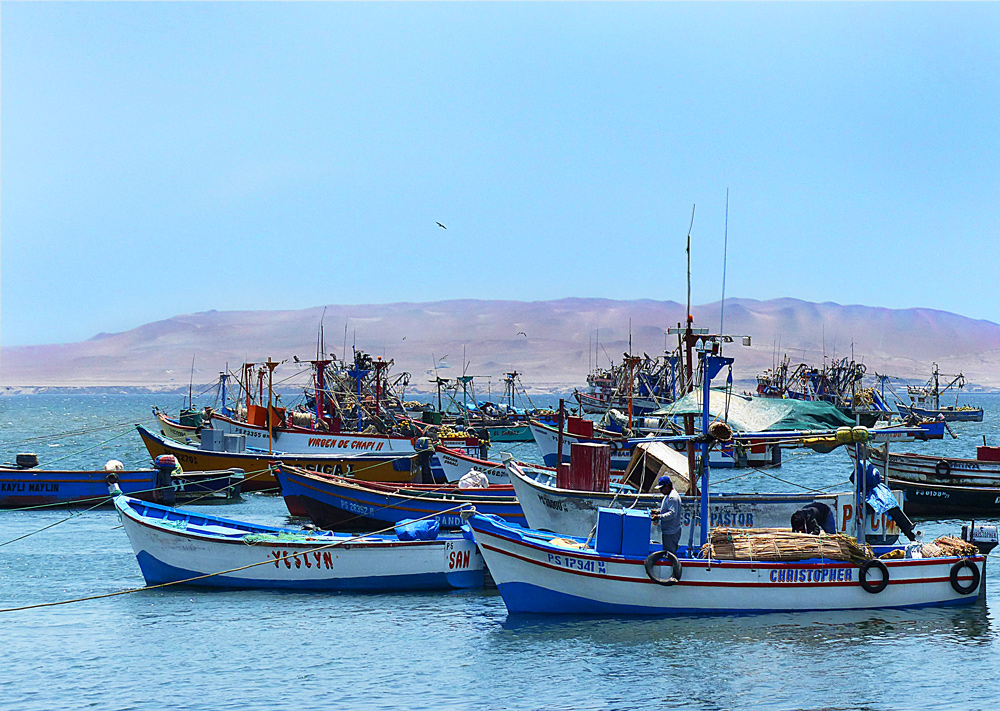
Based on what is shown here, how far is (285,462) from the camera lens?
41.6 meters

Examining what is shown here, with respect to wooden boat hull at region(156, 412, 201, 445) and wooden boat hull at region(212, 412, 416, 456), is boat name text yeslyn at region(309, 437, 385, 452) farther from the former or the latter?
wooden boat hull at region(156, 412, 201, 445)

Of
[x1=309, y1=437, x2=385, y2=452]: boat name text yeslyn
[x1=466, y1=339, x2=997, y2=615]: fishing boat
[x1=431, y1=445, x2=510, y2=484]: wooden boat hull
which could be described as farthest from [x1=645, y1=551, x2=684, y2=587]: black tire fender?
[x1=309, y1=437, x2=385, y2=452]: boat name text yeslyn

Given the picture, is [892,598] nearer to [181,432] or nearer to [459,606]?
[459,606]

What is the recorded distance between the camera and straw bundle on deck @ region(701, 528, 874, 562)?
764 inches

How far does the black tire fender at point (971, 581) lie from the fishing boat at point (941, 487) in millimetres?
14204

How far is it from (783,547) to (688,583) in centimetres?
195

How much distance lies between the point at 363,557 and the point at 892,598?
10.9 metres

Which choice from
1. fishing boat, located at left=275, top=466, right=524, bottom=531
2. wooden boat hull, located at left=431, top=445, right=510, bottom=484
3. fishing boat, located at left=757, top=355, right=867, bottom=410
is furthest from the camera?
fishing boat, located at left=757, top=355, right=867, bottom=410

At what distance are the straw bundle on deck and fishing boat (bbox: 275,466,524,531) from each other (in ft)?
Answer: 28.6

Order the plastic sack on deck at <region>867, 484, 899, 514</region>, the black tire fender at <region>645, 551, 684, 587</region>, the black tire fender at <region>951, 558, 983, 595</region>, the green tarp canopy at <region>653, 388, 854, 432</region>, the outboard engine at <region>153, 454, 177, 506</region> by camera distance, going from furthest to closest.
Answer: the outboard engine at <region>153, 454, 177, 506</region>
the green tarp canopy at <region>653, 388, 854, 432</region>
the plastic sack on deck at <region>867, 484, 899, 514</region>
the black tire fender at <region>951, 558, 983, 595</region>
the black tire fender at <region>645, 551, 684, 587</region>

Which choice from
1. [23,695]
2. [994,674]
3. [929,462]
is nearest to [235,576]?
[23,695]

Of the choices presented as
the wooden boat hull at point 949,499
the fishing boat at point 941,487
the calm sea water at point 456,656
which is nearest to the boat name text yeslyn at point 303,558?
the calm sea water at point 456,656

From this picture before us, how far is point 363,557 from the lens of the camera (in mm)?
22688

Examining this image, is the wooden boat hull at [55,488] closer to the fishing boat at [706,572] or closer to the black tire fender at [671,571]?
the fishing boat at [706,572]
